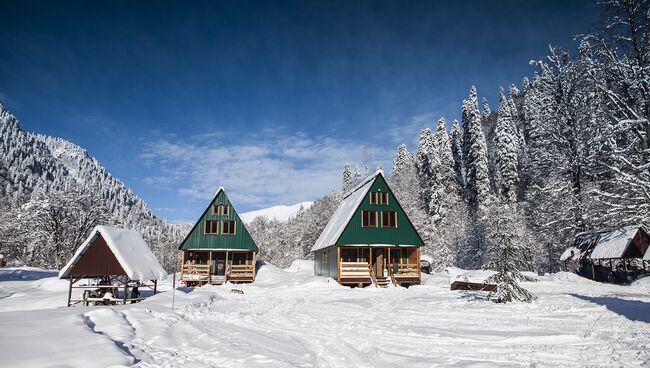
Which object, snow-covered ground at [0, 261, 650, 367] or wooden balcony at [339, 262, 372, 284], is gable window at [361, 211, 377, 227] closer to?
wooden balcony at [339, 262, 372, 284]

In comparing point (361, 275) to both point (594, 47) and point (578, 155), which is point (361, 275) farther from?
point (594, 47)

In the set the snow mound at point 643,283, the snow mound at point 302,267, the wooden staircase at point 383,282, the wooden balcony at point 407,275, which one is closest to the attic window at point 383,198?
the wooden balcony at point 407,275

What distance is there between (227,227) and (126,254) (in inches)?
712

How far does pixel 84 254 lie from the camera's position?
18.3 meters

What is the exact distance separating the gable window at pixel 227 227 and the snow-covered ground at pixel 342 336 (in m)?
20.1

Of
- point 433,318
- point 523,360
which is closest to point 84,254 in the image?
point 433,318

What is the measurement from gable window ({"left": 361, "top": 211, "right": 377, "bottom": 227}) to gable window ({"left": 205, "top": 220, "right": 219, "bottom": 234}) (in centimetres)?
1388

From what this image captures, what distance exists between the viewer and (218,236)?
36.3 meters

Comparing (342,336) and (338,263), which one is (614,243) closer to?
(338,263)

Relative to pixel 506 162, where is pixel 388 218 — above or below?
below

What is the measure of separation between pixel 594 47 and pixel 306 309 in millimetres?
16258

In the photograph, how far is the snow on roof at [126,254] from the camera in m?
17.9

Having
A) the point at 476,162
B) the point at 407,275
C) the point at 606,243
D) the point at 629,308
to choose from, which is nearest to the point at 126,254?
the point at 629,308

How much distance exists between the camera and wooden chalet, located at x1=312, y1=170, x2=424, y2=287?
100 feet
